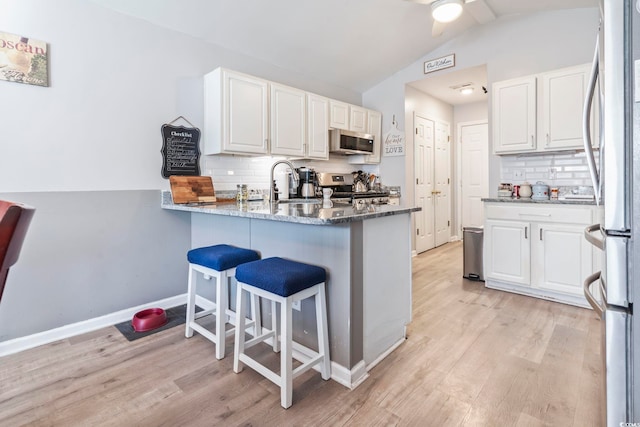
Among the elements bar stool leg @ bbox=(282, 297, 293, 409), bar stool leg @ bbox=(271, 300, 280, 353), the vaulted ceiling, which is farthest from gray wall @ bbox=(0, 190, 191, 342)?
bar stool leg @ bbox=(282, 297, 293, 409)

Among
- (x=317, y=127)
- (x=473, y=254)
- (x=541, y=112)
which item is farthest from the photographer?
(x=317, y=127)

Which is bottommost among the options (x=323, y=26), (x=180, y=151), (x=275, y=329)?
(x=275, y=329)

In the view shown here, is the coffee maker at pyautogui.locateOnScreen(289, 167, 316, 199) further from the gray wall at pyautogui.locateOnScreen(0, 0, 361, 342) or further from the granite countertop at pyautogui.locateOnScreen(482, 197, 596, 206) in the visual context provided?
the granite countertop at pyautogui.locateOnScreen(482, 197, 596, 206)

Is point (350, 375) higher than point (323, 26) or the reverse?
the reverse

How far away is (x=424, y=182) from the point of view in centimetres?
525

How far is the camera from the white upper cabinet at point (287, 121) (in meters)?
→ 3.40

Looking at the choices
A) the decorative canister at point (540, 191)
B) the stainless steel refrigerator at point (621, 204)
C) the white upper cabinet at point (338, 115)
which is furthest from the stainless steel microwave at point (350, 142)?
the stainless steel refrigerator at point (621, 204)

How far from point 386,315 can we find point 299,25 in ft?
9.51

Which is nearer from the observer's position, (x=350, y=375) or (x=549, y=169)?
(x=350, y=375)

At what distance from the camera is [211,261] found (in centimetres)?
208

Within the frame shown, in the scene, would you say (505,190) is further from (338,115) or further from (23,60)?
(23,60)

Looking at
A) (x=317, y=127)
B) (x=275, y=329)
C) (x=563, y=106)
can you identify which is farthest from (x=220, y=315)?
(x=563, y=106)

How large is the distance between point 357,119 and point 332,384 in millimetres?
3585

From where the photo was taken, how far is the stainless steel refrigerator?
0.91 meters
